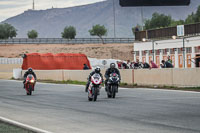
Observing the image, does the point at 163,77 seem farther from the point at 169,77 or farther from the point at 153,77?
the point at 153,77

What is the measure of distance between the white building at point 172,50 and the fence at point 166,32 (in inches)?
A: 25.4

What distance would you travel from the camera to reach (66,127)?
12.2 meters

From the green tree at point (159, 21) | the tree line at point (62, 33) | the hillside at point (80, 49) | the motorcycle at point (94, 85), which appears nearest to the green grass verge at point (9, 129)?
the motorcycle at point (94, 85)

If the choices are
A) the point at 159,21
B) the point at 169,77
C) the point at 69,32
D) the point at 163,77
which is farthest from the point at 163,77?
the point at 69,32

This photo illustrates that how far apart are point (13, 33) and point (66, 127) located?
144 metres

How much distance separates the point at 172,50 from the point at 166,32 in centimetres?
246

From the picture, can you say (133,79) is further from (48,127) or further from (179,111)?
(48,127)

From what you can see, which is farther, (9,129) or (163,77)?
(163,77)

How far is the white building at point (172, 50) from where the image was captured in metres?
55.2

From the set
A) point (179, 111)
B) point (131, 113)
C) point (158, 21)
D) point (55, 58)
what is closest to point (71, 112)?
point (131, 113)

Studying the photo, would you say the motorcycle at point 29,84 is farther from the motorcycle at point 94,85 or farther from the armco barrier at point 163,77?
the armco barrier at point 163,77

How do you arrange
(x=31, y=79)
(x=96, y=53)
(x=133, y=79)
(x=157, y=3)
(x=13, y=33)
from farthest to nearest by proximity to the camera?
(x=13, y=33) → (x=96, y=53) → (x=133, y=79) → (x=31, y=79) → (x=157, y=3)

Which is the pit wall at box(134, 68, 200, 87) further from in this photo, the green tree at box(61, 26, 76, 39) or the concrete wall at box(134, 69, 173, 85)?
the green tree at box(61, 26, 76, 39)

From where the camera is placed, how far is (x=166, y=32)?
61.6 meters
